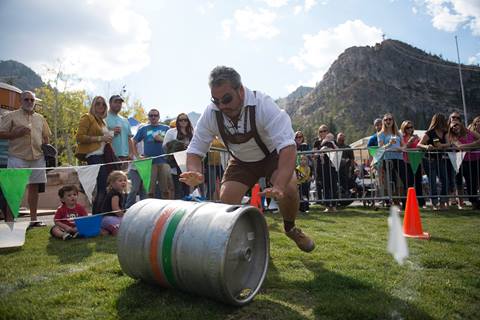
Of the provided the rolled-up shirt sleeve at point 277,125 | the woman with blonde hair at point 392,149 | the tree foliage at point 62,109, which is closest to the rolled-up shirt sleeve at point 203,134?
the rolled-up shirt sleeve at point 277,125

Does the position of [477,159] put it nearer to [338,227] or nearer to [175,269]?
[338,227]

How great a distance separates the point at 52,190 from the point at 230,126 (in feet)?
29.6

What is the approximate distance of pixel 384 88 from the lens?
164m

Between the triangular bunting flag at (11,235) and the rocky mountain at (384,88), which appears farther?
the rocky mountain at (384,88)

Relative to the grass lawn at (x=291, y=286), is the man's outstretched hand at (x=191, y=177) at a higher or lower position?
higher

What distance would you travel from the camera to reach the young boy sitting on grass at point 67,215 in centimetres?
531

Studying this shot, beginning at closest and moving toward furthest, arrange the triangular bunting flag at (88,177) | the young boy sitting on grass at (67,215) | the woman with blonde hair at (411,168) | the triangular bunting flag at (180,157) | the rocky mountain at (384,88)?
the young boy sitting on grass at (67,215)
the triangular bunting flag at (88,177)
the triangular bunting flag at (180,157)
the woman with blonde hair at (411,168)
the rocky mountain at (384,88)

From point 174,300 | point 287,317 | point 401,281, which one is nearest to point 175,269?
point 174,300

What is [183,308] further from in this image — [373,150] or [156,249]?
[373,150]

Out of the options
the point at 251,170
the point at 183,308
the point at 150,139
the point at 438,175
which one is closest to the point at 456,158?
the point at 438,175

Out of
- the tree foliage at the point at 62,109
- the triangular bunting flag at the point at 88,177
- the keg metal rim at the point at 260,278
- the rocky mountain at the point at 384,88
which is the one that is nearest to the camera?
the keg metal rim at the point at 260,278

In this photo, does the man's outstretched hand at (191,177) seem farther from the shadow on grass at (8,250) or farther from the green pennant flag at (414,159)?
the green pennant flag at (414,159)

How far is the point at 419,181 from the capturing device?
348 inches

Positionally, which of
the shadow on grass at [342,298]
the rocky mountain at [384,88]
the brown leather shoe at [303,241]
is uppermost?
the rocky mountain at [384,88]
